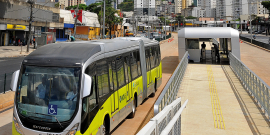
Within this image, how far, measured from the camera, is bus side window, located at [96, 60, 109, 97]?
24.6 feet

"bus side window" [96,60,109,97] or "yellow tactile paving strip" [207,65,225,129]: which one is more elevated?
"bus side window" [96,60,109,97]

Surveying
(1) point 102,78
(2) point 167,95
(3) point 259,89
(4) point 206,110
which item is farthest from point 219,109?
(1) point 102,78

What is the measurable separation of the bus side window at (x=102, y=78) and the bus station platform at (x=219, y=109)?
287 centimetres

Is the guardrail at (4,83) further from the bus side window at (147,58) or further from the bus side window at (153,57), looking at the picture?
the bus side window at (153,57)

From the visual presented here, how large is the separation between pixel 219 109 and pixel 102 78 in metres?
5.62

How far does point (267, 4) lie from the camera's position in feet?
383

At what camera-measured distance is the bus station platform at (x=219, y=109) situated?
8.55 m

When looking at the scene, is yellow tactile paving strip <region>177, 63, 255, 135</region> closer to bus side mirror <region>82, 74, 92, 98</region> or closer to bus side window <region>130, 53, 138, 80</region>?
bus side window <region>130, 53, 138, 80</region>

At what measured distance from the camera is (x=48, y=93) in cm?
639

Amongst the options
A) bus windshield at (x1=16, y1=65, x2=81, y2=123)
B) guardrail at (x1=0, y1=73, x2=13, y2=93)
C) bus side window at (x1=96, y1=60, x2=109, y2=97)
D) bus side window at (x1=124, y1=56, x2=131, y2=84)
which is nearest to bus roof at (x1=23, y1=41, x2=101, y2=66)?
bus windshield at (x1=16, y1=65, x2=81, y2=123)

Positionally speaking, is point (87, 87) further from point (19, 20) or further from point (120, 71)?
point (19, 20)

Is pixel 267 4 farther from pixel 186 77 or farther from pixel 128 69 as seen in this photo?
pixel 128 69

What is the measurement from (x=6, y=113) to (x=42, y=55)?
581 centimetres

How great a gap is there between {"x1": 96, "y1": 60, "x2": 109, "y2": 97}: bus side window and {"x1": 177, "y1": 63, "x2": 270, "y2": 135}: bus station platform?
287 centimetres
